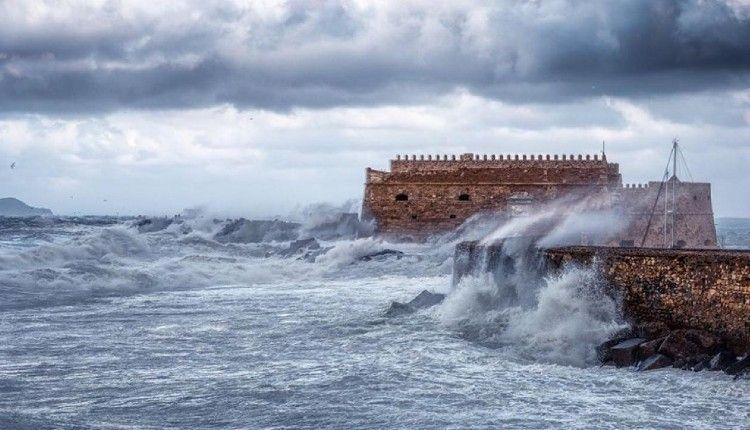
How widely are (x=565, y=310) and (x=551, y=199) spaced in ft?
85.0

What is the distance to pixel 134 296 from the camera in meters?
20.9

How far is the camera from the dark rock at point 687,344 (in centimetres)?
1153

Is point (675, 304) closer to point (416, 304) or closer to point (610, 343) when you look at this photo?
point (610, 343)

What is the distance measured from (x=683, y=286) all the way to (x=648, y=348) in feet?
4.27

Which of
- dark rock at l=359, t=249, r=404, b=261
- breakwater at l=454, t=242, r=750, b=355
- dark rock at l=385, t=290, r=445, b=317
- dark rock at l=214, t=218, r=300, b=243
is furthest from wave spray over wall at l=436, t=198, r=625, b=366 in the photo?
dark rock at l=214, t=218, r=300, b=243

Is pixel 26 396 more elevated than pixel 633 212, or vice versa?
pixel 633 212

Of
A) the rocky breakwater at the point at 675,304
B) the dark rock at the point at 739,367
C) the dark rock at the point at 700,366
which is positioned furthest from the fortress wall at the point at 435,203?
the dark rock at the point at 739,367

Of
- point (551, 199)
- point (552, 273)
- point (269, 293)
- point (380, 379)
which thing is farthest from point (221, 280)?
point (551, 199)

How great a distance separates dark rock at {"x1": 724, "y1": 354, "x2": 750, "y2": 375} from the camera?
11.0 metres

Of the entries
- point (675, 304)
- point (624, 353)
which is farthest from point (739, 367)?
point (675, 304)

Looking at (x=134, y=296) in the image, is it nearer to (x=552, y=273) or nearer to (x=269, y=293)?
(x=269, y=293)

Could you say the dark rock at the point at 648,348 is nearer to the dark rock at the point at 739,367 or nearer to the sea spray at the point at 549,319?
the sea spray at the point at 549,319

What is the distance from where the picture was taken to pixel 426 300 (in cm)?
1762

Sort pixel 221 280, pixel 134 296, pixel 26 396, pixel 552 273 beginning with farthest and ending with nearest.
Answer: pixel 221 280 < pixel 134 296 < pixel 552 273 < pixel 26 396
